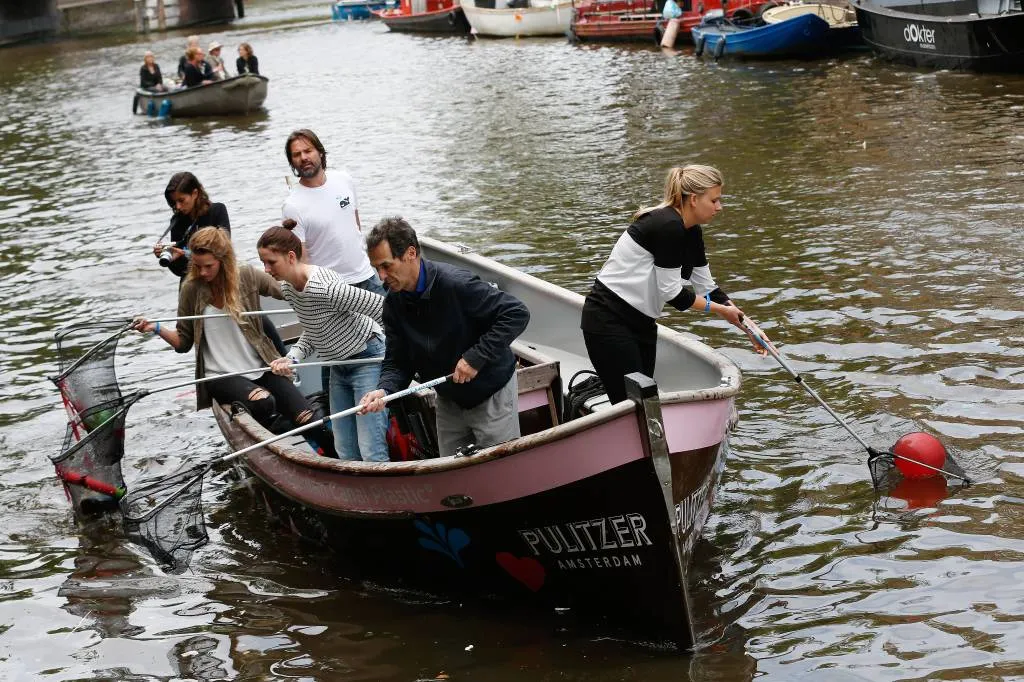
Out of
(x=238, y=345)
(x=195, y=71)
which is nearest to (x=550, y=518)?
(x=238, y=345)

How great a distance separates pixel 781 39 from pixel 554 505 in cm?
2440

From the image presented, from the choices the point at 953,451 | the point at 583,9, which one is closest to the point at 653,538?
the point at 953,451

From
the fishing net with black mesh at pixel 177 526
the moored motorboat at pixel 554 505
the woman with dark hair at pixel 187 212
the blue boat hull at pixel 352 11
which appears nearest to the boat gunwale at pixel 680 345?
the moored motorboat at pixel 554 505

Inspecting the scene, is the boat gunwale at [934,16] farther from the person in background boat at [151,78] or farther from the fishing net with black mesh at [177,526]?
the fishing net with black mesh at [177,526]

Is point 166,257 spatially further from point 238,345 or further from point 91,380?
point 238,345

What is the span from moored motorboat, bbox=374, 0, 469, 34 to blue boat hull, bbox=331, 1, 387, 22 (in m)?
6.67

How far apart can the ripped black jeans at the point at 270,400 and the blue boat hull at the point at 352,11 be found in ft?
179

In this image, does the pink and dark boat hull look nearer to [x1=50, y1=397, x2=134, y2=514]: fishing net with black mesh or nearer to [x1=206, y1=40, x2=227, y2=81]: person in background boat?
[x1=50, y1=397, x2=134, y2=514]: fishing net with black mesh

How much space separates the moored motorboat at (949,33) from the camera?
75.6ft

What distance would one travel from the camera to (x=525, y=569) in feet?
22.8

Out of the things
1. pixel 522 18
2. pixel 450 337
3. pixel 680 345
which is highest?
pixel 522 18

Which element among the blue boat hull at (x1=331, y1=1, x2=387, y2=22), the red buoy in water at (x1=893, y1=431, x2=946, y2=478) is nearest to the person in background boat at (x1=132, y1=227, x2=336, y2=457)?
the red buoy in water at (x1=893, y1=431, x2=946, y2=478)

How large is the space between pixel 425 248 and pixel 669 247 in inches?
193

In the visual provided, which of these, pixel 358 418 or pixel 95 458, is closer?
pixel 358 418
